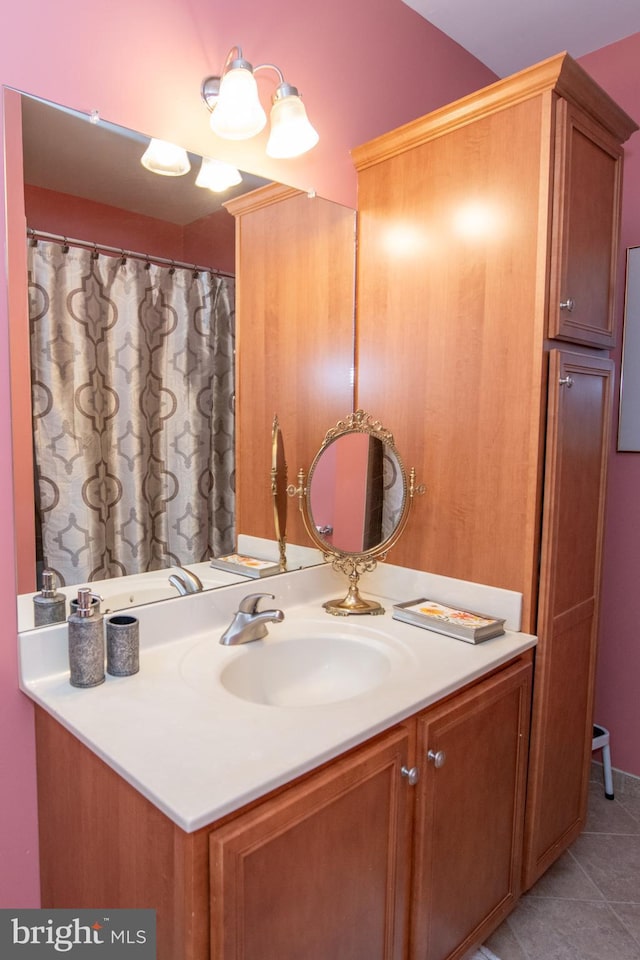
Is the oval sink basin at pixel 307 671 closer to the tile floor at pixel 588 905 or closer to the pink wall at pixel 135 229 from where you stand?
the tile floor at pixel 588 905

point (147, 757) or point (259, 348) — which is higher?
point (259, 348)

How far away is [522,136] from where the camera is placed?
1508 millimetres

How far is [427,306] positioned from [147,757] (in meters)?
1.34

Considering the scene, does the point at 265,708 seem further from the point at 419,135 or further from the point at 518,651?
the point at 419,135

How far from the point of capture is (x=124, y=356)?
1.39 metres

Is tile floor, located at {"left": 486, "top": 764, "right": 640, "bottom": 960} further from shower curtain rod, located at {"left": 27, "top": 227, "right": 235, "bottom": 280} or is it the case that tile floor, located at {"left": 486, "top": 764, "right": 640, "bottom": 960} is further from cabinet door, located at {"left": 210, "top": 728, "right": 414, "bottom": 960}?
shower curtain rod, located at {"left": 27, "top": 227, "right": 235, "bottom": 280}

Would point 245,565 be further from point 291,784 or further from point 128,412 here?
point 291,784

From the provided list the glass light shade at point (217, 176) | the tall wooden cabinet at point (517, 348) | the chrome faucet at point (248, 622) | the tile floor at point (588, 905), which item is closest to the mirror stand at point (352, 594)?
the tall wooden cabinet at point (517, 348)

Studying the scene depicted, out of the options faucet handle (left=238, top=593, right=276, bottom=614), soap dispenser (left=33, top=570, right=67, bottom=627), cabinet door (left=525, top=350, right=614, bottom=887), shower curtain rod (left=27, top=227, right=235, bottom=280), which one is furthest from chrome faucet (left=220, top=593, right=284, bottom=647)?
shower curtain rod (left=27, top=227, right=235, bottom=280)

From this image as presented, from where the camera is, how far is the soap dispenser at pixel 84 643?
1.18m

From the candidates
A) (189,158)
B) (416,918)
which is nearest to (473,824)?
(416,918)

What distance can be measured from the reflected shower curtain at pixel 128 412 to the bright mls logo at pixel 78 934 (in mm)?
635

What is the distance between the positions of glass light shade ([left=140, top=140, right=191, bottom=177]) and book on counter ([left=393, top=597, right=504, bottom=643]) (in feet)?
4.04

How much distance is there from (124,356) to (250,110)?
0.64 meters
